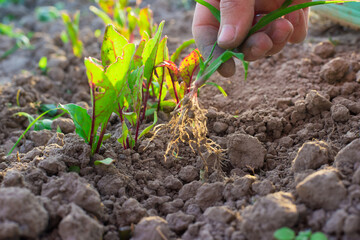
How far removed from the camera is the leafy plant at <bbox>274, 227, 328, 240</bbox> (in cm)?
108

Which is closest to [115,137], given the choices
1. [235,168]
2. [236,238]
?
[235,168]

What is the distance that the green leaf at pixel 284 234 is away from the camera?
1.09 metres

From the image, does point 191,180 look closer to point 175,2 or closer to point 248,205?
point 248,205

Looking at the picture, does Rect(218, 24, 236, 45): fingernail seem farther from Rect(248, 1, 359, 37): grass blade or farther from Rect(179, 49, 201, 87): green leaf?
Rect(179, 49, 201, 87): green leaf

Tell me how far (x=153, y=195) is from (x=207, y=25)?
907 millimetres

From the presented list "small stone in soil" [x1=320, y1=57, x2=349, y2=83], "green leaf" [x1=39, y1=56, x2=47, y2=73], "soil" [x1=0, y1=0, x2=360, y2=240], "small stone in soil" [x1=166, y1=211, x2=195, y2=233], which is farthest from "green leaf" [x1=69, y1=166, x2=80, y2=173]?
"green leaf" [x1=39, y1=56, x2=47, y2=73]

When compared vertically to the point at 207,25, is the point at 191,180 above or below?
below

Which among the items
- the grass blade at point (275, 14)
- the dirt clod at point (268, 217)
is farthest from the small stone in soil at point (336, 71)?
the dirt clod at point (268, 217)

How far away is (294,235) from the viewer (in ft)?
3.63

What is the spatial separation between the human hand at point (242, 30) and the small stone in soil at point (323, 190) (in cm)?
67

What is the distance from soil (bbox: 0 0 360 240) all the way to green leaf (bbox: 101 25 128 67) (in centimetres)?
39

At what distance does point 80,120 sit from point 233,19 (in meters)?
0.79

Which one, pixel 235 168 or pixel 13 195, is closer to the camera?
pixel 13 195

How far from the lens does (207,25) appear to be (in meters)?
1.83
